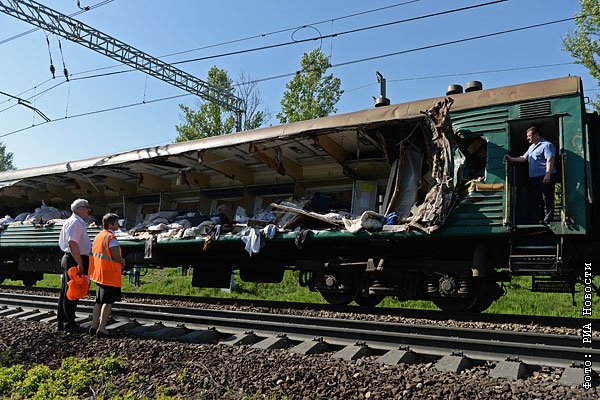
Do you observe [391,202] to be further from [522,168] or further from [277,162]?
[277,162]

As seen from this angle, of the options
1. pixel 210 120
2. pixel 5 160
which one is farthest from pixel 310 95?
pixel 5 160

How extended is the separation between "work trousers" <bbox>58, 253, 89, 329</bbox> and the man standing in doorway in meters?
5.77

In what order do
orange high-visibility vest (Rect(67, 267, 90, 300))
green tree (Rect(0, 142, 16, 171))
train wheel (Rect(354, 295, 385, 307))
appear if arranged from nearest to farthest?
orange high-visibility vest (Rect(67, 267, 90, 300)), train wheel (Rect(354, 295, 385, 307)), green tree (Rect(0, 142, 16, 171))

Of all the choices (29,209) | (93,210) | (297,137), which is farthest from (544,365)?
(29,209)

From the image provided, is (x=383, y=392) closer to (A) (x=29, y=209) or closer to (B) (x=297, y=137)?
(B) (x=297, y=137)

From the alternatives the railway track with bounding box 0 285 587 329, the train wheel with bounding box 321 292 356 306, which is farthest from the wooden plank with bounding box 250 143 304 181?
the train wheel with bounding box 321 292 356 306

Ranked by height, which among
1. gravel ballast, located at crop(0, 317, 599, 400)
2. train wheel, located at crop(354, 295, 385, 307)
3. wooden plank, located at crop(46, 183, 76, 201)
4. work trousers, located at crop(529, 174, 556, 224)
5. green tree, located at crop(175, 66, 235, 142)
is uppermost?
green tree, located at crop(175, 66, 235, 142)

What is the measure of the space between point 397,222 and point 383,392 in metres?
3.95

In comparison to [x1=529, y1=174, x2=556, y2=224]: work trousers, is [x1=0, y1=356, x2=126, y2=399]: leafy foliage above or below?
below

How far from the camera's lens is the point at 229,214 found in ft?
38.9

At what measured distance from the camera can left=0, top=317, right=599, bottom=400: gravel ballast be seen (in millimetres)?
3771

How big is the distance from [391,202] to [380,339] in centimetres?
305

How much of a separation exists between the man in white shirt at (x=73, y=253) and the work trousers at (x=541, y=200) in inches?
226

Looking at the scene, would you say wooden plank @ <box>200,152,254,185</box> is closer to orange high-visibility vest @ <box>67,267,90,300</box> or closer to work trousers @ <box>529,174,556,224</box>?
orange high-visibility vest @ <box>67,267,90,300</box>
